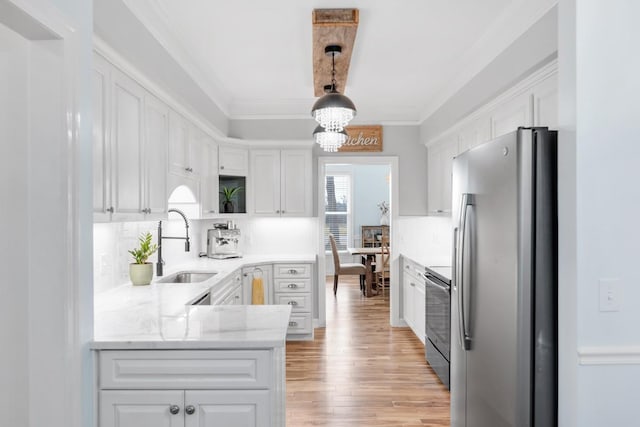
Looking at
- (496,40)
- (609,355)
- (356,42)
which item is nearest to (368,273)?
(356,42)

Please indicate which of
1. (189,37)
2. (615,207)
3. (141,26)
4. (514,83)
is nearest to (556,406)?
(615,207)

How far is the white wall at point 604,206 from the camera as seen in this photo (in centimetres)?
150

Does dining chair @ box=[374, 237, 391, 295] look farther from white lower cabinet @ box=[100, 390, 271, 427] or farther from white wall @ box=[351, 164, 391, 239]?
white lower cabinet @ box=[100, 390, 271, 427]

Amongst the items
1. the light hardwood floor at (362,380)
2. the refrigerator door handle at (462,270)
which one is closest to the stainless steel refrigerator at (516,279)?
the refrigerator door handle at (462,270)

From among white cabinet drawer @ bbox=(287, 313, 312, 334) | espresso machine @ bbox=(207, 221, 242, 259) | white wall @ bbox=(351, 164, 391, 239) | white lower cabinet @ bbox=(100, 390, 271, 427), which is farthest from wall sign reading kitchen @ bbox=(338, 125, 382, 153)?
Answer: white wall @ bbox=(351, 164, 391, 239)

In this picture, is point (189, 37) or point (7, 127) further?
point (189, 37)

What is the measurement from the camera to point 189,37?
9.29ft

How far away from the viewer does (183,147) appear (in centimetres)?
317

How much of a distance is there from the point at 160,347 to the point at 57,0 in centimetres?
132

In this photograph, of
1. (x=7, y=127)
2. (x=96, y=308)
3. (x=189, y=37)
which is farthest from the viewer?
(x=189, y=37)

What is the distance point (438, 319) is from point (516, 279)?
1.76 metres

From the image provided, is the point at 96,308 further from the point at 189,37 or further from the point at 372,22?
the point at 372,22

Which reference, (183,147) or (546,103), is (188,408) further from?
(546,103)

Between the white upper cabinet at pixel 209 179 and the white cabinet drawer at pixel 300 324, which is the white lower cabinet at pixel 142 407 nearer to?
the white upper cabinet at pixel 209 179
